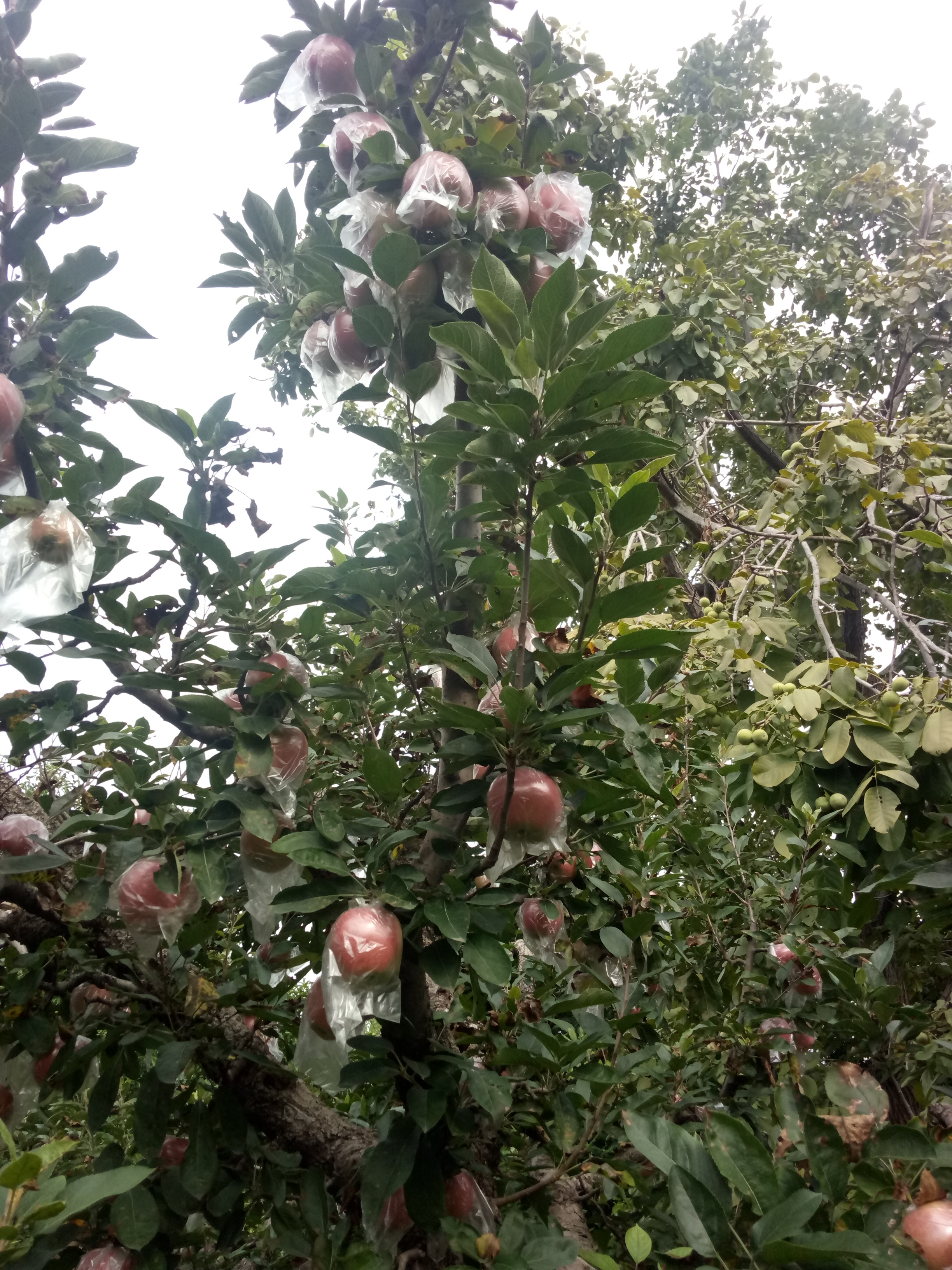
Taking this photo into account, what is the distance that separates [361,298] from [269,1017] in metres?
1.13

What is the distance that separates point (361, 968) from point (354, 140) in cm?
118

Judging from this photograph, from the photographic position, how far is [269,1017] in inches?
51.1

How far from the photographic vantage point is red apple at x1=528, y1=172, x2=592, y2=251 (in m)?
1.29

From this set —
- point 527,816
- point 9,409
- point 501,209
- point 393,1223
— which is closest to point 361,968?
point 527,816

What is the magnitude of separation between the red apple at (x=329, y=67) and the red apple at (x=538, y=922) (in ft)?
4.31

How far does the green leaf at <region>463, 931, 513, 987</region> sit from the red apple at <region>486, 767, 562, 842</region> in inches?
5.2

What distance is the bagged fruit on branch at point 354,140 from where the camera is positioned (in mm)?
1248

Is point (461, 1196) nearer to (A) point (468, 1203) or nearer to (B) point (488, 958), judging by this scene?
(A) point (468, 1203)

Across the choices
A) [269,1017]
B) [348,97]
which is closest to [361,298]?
[348,97]

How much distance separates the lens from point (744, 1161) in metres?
0.78

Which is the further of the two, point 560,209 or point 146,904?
point 560,209

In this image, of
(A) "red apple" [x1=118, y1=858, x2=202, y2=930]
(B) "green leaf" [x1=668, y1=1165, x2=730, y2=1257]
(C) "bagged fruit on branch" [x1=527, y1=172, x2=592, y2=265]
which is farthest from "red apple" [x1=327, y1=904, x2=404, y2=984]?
(C) "bagged fruit on branch" [x1=527, y1=172, x2=592, y2=265]

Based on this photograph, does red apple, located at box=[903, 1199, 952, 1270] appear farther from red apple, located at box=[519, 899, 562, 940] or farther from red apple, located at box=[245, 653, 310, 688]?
red apple, located at box=[245, 653, 310, 688]

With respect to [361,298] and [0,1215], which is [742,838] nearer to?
[361,298]
